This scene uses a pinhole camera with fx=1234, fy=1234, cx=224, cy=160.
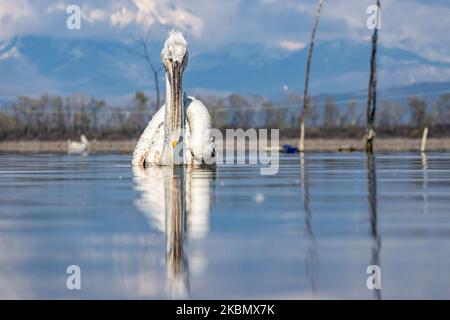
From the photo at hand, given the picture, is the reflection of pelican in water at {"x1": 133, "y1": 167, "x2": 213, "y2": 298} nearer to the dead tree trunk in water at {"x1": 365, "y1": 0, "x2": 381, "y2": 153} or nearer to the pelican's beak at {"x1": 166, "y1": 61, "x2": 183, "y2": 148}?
the pelican's beak at {"x1": 166, "y1": 61, "x2": 183, "y2": 148}

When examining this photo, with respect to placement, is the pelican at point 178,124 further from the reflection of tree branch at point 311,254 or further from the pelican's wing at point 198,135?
the reflection of tree branch at point 311,254

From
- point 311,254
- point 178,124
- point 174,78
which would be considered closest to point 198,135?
point 178,124

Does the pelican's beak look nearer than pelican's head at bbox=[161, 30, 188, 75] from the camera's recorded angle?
Yes

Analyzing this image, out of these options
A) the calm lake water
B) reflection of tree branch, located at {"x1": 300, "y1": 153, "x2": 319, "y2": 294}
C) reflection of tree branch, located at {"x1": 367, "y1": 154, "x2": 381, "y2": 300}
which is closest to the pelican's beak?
reflection of tree branch, located at {"x1": 367, "y1": 154, "x2": 381, "y2": 300}

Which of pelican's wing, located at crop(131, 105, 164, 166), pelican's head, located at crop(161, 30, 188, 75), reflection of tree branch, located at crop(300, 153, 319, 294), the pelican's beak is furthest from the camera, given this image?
pelican's wing, located at crop(131, 105, 164, 166)

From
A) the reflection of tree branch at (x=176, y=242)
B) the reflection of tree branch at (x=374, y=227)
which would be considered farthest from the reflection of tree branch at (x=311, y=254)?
the reflection of tree branch at (x=176, y=242)

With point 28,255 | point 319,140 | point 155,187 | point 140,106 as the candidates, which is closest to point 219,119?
point 140,106

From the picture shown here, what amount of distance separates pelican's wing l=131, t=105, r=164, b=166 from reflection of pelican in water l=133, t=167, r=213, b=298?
332cm

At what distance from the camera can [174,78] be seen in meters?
23.6

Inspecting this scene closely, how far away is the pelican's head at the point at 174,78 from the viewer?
22.9 metres

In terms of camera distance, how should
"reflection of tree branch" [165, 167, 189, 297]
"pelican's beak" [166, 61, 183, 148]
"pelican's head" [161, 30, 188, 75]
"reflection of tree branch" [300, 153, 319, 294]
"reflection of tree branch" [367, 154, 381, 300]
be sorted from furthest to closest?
"pelican's head" [161, 30, 188, 75] → "pelican's beak" [166, 61, 183, 148] → "reflection of tree branch" [367, 154, 381, 300] → "reflection of tree branch" [300, 153, 319, 294] → "reflection of tree branch" [165, 167, 189, 297]

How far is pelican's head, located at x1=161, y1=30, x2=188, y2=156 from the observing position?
22.9 meters

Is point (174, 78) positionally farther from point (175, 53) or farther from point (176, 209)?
point (176, 209)

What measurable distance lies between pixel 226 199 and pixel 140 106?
286 ft
